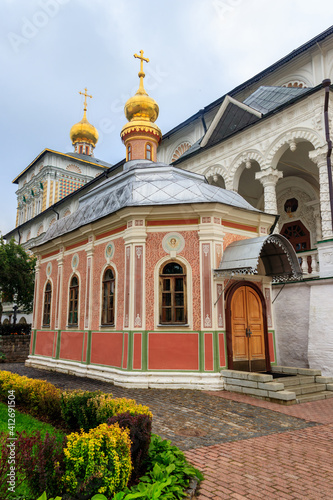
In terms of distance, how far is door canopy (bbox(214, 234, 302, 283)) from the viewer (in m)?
8.85

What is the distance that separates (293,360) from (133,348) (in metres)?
5.02

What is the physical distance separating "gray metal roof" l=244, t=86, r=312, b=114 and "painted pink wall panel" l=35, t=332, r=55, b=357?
38.6 feet

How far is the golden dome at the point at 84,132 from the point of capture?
134ft

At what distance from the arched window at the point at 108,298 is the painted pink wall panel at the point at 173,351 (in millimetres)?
1684

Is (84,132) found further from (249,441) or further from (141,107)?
(249,441)

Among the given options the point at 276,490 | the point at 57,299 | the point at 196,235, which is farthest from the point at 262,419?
the point at 57,299

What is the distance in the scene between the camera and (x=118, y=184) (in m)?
13.6

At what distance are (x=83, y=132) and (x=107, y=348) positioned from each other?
34.9 m

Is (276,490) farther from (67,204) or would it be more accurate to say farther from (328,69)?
(67,204)

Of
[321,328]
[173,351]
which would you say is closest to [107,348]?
[173,351]

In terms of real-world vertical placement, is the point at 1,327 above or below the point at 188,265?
below

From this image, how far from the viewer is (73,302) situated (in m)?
12.9

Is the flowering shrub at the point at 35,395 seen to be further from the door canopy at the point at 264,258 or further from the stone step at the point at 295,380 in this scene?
the stone step at the point at 295,380

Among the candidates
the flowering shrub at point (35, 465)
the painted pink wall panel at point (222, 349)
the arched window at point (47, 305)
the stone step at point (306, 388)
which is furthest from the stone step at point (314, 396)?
the arched window at point (47, 305)
